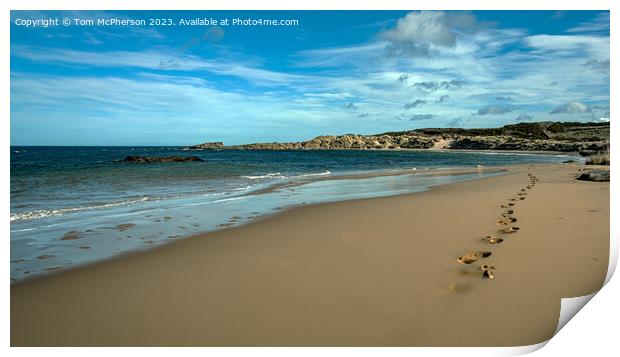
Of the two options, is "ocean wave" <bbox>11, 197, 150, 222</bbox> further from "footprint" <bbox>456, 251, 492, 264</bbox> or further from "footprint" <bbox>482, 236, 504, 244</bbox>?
"footprint" <bbox>482, 236, 504, 244</bbox>

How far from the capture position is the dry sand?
309 cm

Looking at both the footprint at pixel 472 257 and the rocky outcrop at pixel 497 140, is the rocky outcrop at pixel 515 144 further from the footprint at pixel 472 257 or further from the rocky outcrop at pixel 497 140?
the footprint at pixel 472 257

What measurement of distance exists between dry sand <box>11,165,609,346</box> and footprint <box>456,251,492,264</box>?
9cm

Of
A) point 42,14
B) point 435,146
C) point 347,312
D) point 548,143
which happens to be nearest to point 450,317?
point 347,312

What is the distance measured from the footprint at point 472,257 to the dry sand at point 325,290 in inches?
3.6

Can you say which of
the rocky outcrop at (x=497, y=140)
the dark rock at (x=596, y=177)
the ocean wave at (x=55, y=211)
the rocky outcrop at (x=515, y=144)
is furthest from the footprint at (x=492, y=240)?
the rocky outcrop at (x=515, y=144)

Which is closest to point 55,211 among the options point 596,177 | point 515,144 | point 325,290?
point 325,290

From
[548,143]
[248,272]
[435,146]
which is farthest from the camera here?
[435,146]

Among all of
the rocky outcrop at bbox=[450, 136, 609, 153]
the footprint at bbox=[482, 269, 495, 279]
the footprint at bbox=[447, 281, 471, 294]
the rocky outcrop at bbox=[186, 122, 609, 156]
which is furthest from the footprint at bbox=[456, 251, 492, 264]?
the rocky outcrop at bbox=[450, 136, 609, 153]

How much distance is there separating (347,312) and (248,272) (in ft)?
4.27

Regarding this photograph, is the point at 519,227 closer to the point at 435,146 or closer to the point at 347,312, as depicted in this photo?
the point at 347,312

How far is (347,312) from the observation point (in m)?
3.32

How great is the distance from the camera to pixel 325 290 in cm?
372

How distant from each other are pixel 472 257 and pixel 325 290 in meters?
1.82
